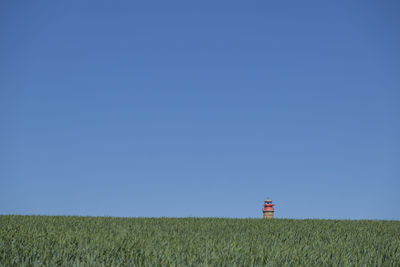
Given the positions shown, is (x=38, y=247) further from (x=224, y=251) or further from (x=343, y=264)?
(x=343, y=264)

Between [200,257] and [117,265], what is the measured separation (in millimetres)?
1163

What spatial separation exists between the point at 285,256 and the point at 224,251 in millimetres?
908

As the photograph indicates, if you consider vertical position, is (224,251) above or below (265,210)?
below

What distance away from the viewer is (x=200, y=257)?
517cm

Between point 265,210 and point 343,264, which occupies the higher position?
point 265,210

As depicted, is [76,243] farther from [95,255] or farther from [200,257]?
[200,257]

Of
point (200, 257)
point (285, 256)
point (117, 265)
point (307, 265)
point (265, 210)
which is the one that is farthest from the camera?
point (265, 210)

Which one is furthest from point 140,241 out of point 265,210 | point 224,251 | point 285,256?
point 265,210

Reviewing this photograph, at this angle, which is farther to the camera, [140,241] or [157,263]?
[140,241]

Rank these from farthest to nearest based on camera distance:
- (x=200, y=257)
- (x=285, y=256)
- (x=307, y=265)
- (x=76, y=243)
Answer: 1. (x=76, y=243)
2. (x=285, y=256)
3. (x=200, y=257)
4. (x=307, y=265)

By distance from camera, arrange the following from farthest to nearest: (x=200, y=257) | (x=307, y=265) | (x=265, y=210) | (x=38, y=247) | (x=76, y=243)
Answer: (x=265, y=210) → (x=76, y=243) → (x=38, y=247) → (x=200, y=257) → (x=307, y=265)

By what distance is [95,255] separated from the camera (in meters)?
5.18

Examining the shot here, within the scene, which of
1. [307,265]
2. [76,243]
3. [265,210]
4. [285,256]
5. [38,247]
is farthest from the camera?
[265,210]

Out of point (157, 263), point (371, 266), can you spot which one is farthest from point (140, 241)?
point (371, 266)
